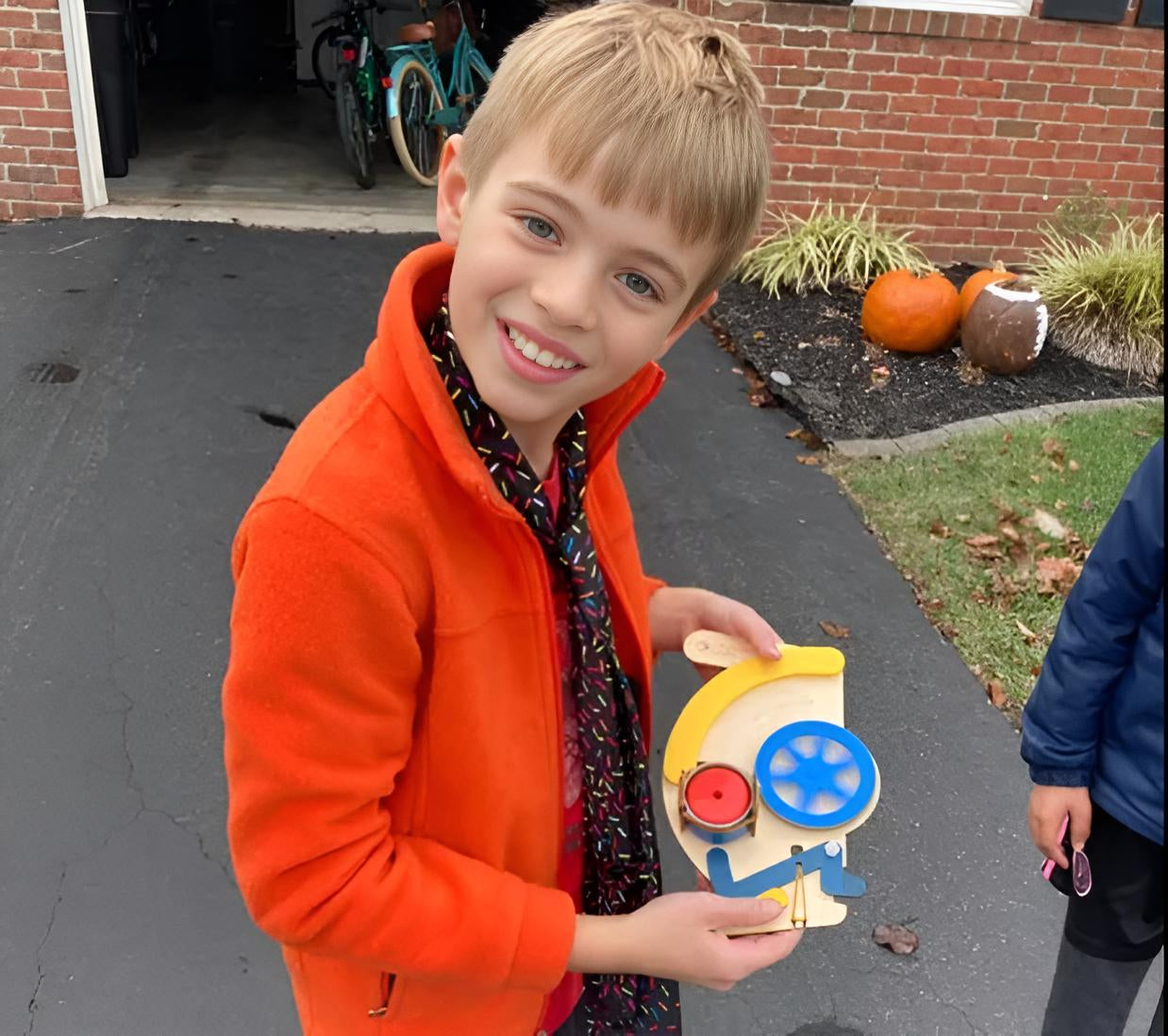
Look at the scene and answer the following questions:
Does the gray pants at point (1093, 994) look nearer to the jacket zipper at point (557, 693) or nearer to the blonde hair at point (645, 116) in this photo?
the jacket zipper at point (557, 693)

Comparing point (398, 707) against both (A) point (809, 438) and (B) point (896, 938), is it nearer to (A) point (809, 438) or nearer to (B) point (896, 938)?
(B) point (896, 938)

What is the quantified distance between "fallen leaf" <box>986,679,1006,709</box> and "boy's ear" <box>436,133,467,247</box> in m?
2.64

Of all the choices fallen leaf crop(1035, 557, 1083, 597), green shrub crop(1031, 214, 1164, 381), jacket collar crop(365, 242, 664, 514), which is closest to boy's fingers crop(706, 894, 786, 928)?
jacket collar crop(365, 242, 664, 514)

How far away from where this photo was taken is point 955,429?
486cm

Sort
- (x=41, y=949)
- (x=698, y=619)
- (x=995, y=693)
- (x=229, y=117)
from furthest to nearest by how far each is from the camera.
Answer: (x=229, y=117) → (x=995, y=693) → (x=41, y=949) → (x=698, y=619)

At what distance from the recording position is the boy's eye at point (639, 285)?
1.12m

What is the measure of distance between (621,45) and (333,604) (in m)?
0.63

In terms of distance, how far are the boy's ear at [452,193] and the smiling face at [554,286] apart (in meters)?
0.03

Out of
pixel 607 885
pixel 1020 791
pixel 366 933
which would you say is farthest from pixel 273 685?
pixel 1020 791

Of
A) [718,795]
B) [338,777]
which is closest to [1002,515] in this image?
[718,795]

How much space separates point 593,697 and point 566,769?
0.34ft

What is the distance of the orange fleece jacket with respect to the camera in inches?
40.2

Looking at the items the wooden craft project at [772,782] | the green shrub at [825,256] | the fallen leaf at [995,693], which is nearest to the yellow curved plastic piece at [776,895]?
the wooden craft project at [772,782]

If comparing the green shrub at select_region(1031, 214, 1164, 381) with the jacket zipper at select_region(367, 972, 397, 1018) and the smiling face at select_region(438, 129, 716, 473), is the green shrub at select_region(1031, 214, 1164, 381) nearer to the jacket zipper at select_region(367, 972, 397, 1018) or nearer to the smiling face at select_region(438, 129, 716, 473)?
the smiling face at select_region(438, 129, 716, 473)
